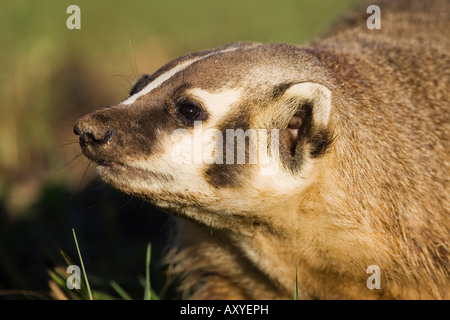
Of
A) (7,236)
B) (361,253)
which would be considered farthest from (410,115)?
(7,236)

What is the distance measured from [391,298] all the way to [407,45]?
1243 mm

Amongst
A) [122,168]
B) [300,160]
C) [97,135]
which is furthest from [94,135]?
[300,160]

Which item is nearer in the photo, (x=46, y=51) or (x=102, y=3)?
(x=46, y=51)

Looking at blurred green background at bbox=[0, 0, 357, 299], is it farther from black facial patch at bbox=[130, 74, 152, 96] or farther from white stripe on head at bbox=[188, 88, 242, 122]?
white stripe on head at bbox=[188, 88, 242, 122]

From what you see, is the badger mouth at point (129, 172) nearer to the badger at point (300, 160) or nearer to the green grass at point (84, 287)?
the badger at point (300, 160)

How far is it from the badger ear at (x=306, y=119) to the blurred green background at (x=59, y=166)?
699mm

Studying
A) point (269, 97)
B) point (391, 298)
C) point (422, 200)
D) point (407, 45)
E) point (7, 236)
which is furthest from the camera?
point (7, 236)

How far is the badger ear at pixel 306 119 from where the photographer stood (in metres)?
2.38

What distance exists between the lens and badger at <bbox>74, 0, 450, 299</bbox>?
7.92ft

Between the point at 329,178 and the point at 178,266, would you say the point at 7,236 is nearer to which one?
the point at 178,266

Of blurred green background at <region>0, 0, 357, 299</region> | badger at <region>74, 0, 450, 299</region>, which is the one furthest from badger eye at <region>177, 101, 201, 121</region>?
blurred green background at <region>0, 0, 357, 299</region>

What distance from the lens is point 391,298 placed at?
286 cm

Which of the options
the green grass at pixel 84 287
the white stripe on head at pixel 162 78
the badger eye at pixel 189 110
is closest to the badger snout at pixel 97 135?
the white stripe on head at pixel 162 78

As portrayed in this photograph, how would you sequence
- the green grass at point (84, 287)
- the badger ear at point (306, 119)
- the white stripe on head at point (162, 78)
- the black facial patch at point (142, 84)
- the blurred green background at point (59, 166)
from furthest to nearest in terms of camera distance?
1. the blurred green background at point (59, 166)
2. the green grass at point (84, 287)
3. the black facial patch at point (142, 84)
4. the white stripe on head at point (162, 78)
5. the badger ear at point (306, 119)
